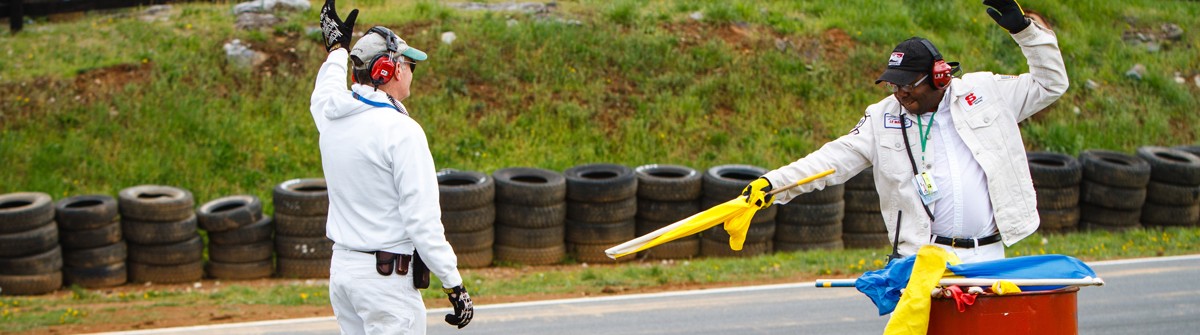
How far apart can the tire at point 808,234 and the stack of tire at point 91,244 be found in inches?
263

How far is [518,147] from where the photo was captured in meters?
15.2

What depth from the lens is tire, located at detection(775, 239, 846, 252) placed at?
1265cm

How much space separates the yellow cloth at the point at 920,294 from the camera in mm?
5066

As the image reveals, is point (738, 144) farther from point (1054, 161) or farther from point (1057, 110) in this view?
point (1057, 110)

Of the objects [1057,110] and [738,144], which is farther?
[1057,110]

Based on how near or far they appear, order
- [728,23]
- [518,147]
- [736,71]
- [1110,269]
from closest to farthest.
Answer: [1110,269]
[518,147]
[736,71]
[728,23]

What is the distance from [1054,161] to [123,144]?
36.3 ft

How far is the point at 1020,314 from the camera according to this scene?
5.02 m

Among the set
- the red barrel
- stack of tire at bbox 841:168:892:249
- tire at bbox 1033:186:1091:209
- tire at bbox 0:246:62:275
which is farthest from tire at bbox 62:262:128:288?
tire at bbox 1033:186:1091:209

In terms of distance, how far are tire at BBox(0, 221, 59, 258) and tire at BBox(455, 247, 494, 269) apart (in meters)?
3.84

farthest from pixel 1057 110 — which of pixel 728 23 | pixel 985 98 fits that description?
pixel 985 98

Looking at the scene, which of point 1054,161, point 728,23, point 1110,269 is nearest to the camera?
point 1110,269

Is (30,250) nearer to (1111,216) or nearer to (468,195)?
(468,195)

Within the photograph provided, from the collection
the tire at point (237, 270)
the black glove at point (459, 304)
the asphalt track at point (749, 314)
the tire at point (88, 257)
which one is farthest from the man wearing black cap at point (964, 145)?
the tire at point (88, 257)
